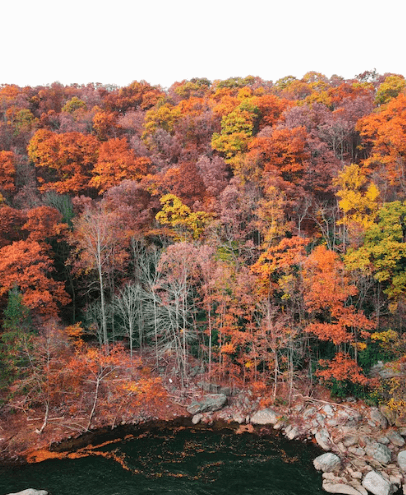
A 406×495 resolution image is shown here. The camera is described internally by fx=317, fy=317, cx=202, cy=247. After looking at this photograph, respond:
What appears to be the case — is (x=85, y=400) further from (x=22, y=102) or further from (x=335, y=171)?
(x=22, y=102)

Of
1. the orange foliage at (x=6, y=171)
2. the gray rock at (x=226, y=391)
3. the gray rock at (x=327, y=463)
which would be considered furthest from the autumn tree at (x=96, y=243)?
the gray rock at (x=327, y=463)

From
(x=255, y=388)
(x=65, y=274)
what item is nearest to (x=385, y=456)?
(x=255, y=388)

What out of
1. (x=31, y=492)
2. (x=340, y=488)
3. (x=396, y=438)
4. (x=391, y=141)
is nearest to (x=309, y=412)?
(x=396, y=438)

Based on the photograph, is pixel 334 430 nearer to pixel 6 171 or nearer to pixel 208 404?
pixel 208 404

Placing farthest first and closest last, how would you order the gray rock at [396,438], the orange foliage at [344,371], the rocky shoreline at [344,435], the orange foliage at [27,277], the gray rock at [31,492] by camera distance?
the orange foliage at [27,277], the orange foliage at [344,371], the gray rock at [396,438], the rocky shoreline at [344,435], the gray rock at [31,492]

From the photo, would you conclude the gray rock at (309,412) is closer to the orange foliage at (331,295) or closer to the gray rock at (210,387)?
the orange foliage at (331,295)
